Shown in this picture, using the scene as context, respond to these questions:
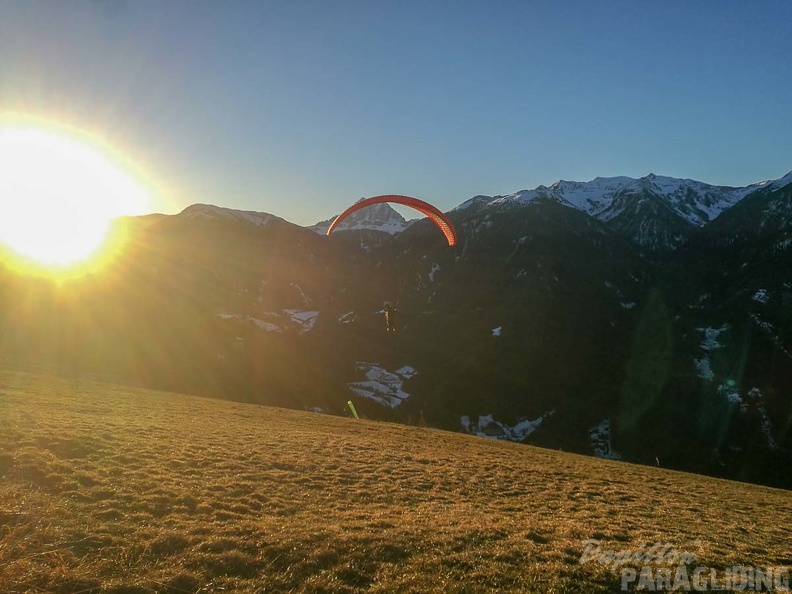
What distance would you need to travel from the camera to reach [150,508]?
13.4 m

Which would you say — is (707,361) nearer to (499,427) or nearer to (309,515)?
(499,427)

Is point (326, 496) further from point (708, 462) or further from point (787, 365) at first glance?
point (787, 365)

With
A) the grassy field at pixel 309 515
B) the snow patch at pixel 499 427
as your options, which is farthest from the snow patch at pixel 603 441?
the grassy field at pixel 309 515

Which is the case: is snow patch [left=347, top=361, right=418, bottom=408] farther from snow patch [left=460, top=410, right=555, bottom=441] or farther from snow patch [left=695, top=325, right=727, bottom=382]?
snow patch [left=695, top=325, right=727, bottom=382]

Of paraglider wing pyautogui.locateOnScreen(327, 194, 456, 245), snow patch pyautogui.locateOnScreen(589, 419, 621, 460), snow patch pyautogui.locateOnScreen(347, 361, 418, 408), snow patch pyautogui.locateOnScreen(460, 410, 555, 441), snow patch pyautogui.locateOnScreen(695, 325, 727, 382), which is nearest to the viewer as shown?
paraglider wing pyautogui.locateOnScreen(327, 194, 456, 245)

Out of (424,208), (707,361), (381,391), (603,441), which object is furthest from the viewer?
(707,361)

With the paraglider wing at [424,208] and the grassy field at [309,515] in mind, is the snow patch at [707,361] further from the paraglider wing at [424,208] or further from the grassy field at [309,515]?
the paraglider wing at [424,208]

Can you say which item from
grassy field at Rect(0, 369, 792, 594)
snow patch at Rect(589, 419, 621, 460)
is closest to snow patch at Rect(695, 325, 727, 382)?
snow patch at Rect(589, 419, 621, 460)

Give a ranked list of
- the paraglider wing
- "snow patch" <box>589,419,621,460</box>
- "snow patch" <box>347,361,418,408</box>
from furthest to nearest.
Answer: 1. "snow patch" <box>347,361,418,408</box>
2. "snow patch" <box>589,419,621,460</box>
3. the paraglider wing

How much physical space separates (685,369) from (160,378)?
199 m

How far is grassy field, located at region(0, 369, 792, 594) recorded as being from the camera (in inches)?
391

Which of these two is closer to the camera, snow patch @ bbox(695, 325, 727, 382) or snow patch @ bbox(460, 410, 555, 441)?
snow patch @ bbox(460, 410, 555, 441)

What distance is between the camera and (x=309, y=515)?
46.8 feet

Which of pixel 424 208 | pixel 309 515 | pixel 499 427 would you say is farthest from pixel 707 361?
pixel 309 515
